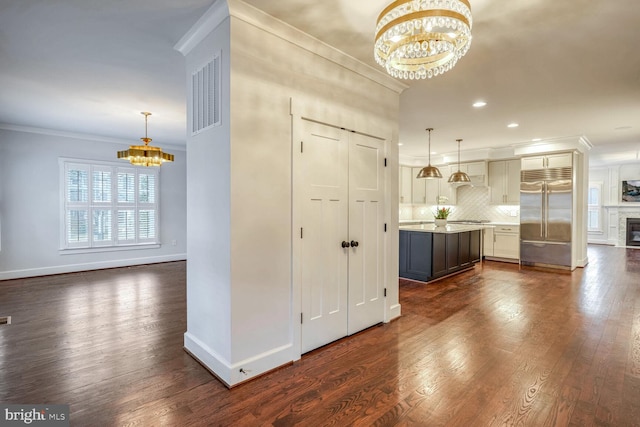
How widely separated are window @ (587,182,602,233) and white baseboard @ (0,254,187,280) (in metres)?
13.6

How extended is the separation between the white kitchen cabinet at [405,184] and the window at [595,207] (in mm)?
6846

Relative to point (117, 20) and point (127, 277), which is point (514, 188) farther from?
point (127, 277)

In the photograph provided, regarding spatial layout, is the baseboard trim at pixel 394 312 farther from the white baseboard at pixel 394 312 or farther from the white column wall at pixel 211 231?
the white column wall at pixel 211 231

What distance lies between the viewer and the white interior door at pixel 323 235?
9.16 feet

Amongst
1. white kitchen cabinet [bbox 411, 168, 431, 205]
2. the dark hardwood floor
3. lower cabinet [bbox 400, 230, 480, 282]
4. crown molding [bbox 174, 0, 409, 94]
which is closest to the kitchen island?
lower cabinet [bbox 400, 230, 480, 282]

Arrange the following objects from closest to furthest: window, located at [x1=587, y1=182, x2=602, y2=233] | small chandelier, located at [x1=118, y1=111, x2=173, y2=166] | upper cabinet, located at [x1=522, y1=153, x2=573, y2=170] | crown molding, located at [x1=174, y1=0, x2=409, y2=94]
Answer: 1. crown molding, located at [x1=174, y1=0, x2=409, y2=94]
2. small chandelier, located at [x1=118, y1=111, x2=173, y2=166]
3. upper cabinet, located at [x1=522, y1=153, x2=573, y2=170]
4. window, located at [x1=587, y1=182, x2=602, y2=233]

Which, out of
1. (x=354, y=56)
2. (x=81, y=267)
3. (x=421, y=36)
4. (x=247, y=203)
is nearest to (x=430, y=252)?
(x=354, y=56)

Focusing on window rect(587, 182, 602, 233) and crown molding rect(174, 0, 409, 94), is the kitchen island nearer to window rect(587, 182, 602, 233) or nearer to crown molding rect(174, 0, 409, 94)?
crown molding rect(174, 0, 409, 94)

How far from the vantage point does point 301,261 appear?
2.74 m

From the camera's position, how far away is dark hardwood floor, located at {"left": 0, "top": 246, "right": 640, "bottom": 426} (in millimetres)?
2023

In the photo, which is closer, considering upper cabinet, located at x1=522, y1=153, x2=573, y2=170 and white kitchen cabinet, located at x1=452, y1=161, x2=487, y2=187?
upper cabinet, located at x1=522, y1=153, x2=573, y2=170

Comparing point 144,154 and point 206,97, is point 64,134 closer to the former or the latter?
point 144,154

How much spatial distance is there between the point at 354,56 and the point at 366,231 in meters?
1.75

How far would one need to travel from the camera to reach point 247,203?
236cm
